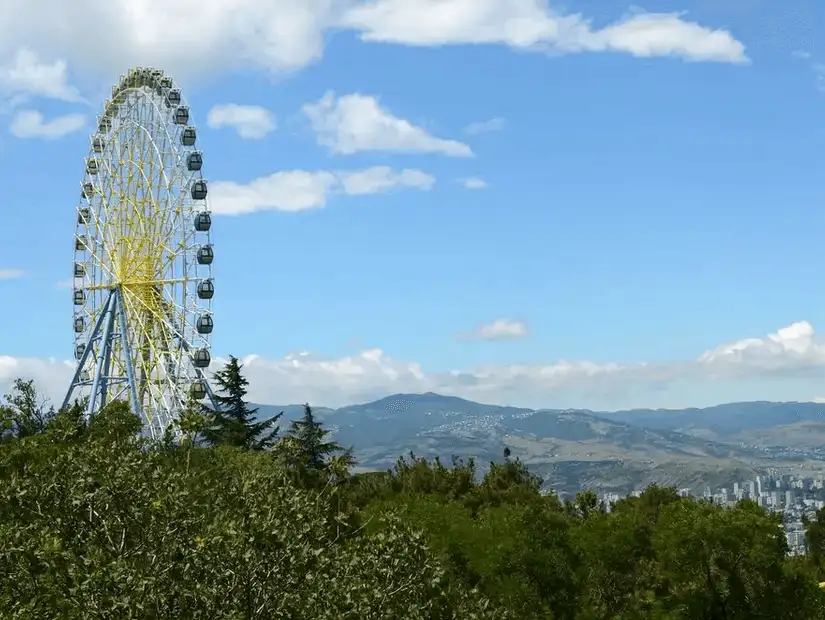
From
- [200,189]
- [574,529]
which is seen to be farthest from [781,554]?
[200,189]

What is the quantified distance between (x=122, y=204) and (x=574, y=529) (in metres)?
38.3

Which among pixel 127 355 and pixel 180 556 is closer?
pixel 180 556

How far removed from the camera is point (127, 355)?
68625 mm

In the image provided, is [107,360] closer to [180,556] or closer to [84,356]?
[84,356]

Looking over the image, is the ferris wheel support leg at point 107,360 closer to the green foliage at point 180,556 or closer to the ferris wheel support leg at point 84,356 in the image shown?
the ferris wheel support leg at point 84,356

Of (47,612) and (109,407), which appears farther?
(109,407)

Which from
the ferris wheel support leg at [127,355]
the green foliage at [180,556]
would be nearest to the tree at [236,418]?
the ferris wheel support leg at [127,355]

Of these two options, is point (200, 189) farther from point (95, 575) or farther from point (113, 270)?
point (95, 575)

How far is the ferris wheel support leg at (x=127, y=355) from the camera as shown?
66938mm

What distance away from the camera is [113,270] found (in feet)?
232

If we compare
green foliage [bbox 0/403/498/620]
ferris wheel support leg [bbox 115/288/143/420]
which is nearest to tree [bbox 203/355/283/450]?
ferris wheel support leg [bbox 115/288/143/420]

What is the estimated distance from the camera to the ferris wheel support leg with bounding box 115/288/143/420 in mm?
66938

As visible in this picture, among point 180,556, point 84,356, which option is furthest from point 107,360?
point 180,556

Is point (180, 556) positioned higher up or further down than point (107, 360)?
further down
